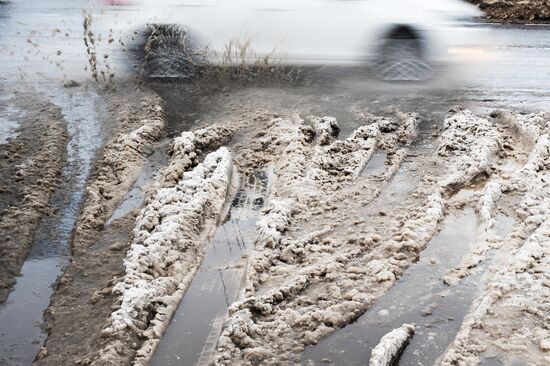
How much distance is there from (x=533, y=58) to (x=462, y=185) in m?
4.71

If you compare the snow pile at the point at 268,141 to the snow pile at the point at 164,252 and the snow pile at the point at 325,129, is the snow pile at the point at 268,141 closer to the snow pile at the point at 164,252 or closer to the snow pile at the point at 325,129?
the snow pile at the point at 325,129

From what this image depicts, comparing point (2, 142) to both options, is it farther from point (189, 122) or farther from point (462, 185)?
point (462, 185)

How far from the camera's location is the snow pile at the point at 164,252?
3826 mm

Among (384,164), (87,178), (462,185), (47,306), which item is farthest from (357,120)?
(47,306)

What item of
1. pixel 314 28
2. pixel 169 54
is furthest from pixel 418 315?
pixel 314 28

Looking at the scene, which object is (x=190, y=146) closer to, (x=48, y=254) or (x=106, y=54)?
(x=48, y=254)

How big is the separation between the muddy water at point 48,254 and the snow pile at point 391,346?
84.7 inches

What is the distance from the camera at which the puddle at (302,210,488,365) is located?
3.64 m

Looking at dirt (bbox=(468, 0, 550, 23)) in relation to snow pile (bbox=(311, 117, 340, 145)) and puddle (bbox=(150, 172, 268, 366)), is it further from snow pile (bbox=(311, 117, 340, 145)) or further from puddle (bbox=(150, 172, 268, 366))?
puddle (bbox=(150, 172, 268, 366))

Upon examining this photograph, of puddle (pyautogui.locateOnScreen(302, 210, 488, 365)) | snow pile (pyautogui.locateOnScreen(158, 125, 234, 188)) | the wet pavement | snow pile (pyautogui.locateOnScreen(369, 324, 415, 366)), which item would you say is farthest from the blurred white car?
snow pile (pyautogui.locateOnScreen(369, 324, 415, 366))

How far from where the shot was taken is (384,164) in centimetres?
597

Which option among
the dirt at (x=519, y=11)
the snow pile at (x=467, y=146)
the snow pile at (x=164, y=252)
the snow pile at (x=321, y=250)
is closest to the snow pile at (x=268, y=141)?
the snow pile at (x=321, y=250)

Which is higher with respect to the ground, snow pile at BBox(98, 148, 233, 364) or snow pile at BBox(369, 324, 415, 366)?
snow pile at BBox(98, 148, 233, 364)

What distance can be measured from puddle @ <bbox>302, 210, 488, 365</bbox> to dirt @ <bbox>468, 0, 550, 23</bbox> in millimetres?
7948
